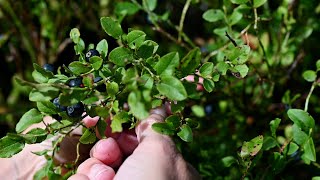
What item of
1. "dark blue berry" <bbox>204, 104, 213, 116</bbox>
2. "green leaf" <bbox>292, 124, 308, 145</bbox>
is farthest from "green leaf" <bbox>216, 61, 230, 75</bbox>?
"dark blue berry" <bbox>204, 104, 213, 116</bbox>


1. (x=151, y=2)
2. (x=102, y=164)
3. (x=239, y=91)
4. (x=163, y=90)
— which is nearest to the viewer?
(x=163, y=90)

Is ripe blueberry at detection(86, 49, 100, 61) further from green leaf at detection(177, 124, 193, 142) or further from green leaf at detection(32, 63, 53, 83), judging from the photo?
green leaf at detection(177, 124, 193, 142)

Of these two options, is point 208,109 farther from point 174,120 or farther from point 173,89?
point 173,89

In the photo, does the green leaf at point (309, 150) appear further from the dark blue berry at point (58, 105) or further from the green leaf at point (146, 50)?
the dark blue berry at point (58, 105)

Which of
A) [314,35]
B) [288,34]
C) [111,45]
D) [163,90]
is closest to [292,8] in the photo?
[288,34]

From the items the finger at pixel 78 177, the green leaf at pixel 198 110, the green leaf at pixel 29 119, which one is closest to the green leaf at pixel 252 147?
the finger at pixel 78 177

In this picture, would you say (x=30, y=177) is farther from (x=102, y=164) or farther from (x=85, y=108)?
(x=85, y=108)

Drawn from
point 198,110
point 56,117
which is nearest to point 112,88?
point 56,117
